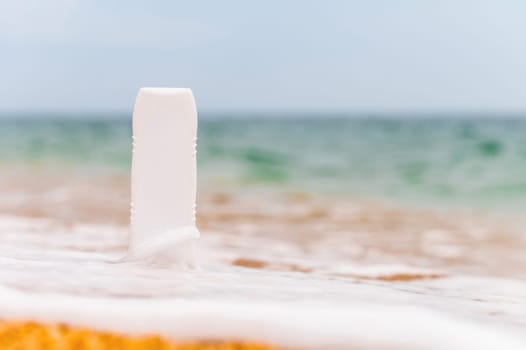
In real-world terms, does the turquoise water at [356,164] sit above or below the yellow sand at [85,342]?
below

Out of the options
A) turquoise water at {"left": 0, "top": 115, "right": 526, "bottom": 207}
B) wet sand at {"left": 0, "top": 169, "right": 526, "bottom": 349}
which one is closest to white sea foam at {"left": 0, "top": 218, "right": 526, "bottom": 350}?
wet sand at {"left": 0, "top": 169, "right": 526, "bottom": 349}

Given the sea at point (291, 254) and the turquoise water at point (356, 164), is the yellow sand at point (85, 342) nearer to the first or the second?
the sea at point (291, 254)

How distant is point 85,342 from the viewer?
2.64 metres

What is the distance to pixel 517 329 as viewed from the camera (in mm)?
2949

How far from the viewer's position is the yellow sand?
2594 millimetres

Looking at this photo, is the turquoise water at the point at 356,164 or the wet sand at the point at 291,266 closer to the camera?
the wet sand at the point at 291,266

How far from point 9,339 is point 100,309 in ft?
1.19

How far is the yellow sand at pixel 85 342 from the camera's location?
2.59 meters

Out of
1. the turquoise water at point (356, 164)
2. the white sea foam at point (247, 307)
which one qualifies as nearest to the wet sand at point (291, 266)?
the white sea foam at point (247, 307)

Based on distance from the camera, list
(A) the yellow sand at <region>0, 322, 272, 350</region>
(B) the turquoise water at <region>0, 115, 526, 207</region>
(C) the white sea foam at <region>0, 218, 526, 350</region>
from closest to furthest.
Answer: (A) the yellow sand at <region>0, 322, 272, 350</region> < (C) the white sea foam at <region>0, 218, 526, 350</region> < (B) the turquoise water at <region>0, 115, 526, 207</region>

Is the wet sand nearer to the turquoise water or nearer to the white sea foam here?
the white sea foam

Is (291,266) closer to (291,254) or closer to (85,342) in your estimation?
(291,254)

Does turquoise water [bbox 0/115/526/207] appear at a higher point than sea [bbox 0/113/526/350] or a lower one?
lower

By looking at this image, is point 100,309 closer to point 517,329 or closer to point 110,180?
point 517,329
